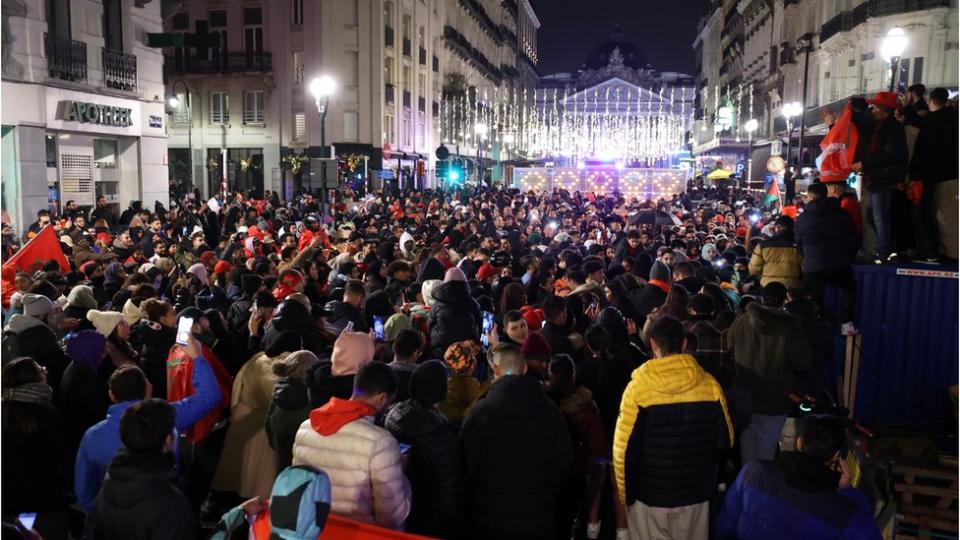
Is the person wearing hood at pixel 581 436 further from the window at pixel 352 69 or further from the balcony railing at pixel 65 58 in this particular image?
the window at pixel 352 69

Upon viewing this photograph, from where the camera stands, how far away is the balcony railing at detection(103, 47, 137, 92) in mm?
20266

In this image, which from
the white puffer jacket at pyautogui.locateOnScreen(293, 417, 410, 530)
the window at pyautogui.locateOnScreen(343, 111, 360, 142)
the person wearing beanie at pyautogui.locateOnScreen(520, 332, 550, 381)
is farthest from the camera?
the window at pyautogui.locateOnScreen(343, 111, 360, 142)

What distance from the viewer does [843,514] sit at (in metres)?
3.95

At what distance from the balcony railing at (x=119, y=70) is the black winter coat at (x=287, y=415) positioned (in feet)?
57.1

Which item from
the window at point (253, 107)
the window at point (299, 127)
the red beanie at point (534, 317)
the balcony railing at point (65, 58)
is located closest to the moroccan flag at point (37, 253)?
the red beanie at point (534, 317)

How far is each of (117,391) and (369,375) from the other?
5.22 ft

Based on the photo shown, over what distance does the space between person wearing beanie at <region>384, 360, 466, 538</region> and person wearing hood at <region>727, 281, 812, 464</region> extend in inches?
109

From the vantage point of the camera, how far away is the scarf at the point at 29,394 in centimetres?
497

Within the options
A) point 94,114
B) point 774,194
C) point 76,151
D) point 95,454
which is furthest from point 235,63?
point 95,454

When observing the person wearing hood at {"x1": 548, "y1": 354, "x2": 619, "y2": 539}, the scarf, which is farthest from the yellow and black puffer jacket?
the scarf

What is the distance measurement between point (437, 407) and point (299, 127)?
119 feet

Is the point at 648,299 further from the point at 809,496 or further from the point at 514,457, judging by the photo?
the point at 809,496

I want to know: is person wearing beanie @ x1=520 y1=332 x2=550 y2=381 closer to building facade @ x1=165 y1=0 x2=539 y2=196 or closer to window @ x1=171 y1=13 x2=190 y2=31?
building facade @ x1=165 y1=0 x2=539 y2=196

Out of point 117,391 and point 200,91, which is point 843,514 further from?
point 200,91
